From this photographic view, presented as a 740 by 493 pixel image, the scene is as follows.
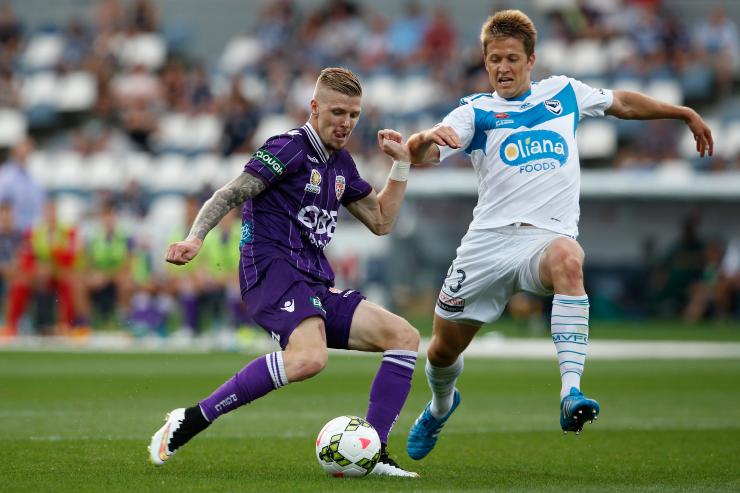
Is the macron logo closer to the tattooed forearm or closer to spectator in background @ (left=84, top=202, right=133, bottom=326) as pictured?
the tattooed forearm

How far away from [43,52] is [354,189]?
25543mm

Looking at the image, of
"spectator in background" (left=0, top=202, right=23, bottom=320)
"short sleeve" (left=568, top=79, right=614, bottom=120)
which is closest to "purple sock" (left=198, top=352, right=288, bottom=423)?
"short sleeve" (left=568, top=79, right=614, bottom=120)

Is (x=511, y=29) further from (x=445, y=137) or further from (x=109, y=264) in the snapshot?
(x=109, y=264)

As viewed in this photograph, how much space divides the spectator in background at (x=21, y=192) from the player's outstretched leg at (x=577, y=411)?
602 inches

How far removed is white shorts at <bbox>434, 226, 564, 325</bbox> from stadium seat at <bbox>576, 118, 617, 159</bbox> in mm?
16357

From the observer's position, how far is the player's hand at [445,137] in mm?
6975

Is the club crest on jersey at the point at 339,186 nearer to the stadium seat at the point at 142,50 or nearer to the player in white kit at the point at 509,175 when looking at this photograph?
the player in white kit at the point at 509,175

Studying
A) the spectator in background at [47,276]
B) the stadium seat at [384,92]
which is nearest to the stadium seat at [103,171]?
the stadium seat at [384,92]

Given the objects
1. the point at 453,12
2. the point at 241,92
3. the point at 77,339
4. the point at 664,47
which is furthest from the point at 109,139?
the point at 664,47

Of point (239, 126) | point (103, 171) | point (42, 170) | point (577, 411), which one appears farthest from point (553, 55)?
point (577, 411)

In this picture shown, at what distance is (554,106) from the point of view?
24.7ft

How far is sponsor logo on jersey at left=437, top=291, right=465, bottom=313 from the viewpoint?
24.7ft

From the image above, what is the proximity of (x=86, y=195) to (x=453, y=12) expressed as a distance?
31.1ft

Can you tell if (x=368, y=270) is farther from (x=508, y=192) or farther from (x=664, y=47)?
(x=508, y=192)
